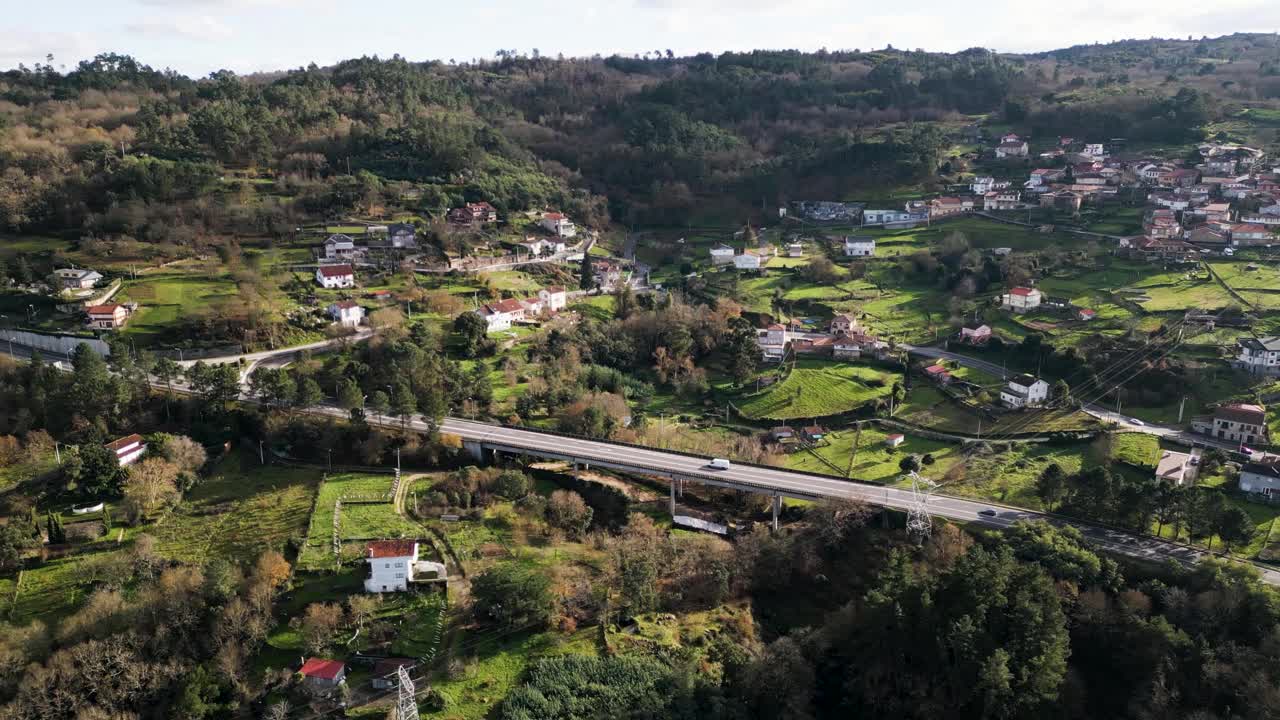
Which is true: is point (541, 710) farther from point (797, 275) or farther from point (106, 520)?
point (797, 275)

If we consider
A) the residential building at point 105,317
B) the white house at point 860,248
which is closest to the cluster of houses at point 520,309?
the residential building at point 105,317

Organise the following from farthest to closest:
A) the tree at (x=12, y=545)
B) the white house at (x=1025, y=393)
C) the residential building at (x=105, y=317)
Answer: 1. the residential building at (x=105, y=317)
2. the white house at (x=1025, y=393)
3. the tree at (x=12, y=545)

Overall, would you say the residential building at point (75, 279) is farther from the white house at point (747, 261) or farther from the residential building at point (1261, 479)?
the residential building at point (1261, 479)

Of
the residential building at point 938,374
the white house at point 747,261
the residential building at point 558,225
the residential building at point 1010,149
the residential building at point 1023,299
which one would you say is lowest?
the residential building at point 938,374

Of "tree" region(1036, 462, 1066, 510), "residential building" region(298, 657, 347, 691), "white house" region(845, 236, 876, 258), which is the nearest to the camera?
"residential building" region(298, 657, 347, 691)

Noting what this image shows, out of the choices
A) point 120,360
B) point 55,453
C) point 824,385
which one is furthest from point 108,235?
point 824,385

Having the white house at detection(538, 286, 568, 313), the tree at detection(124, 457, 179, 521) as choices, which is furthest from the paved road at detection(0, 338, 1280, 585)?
the white house at detection(538, 286, 568, 313)

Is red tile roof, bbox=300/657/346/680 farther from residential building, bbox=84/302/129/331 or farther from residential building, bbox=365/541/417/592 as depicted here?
residential building, bbox=84/302/129/331
